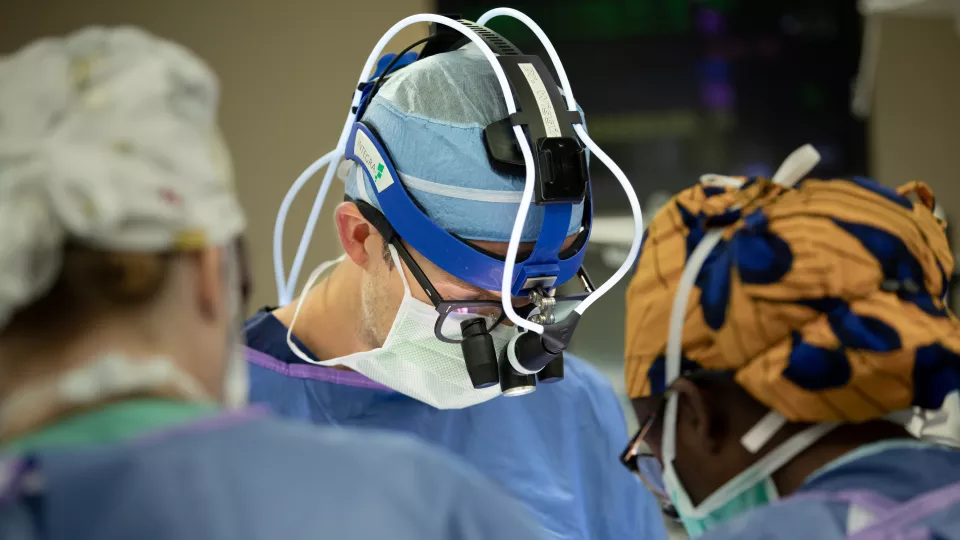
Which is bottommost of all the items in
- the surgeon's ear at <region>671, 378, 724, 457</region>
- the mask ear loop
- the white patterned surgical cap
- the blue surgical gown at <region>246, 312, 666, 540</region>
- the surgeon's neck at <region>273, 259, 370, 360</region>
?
the blue surgical gown at <region>246, 312, 666, 540</region>

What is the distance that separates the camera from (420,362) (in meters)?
1.72

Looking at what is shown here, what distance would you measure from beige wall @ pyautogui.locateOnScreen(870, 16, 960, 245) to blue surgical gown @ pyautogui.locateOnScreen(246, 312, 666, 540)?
2009 millimetres

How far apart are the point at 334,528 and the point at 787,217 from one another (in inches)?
29.2

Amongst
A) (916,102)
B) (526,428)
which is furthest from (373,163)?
(916,102)

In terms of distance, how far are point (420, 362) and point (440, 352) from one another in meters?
0.04

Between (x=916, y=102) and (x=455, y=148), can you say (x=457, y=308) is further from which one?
(x=916, y=102)

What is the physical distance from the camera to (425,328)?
1670mm

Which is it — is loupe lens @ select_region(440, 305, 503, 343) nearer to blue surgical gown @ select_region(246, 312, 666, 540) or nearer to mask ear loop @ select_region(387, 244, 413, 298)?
mask ear loop @ select_region(387, 244, 413, 298)

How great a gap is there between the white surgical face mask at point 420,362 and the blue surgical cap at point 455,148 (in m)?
0.14

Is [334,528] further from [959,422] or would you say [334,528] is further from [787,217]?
[959,422]

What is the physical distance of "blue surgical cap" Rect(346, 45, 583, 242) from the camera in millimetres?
1557

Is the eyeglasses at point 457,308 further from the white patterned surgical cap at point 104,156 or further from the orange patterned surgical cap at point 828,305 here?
the white patterned surgical cap at point 104,156

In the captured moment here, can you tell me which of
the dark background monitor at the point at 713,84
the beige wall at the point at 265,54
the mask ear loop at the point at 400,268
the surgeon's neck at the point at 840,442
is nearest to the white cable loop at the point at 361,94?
the mask ear loop at the point at 400,268

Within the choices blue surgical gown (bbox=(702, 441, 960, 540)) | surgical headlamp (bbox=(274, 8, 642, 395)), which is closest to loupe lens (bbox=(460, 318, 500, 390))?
surgical headlamp (bbox=(274, 8, 642, 395))
